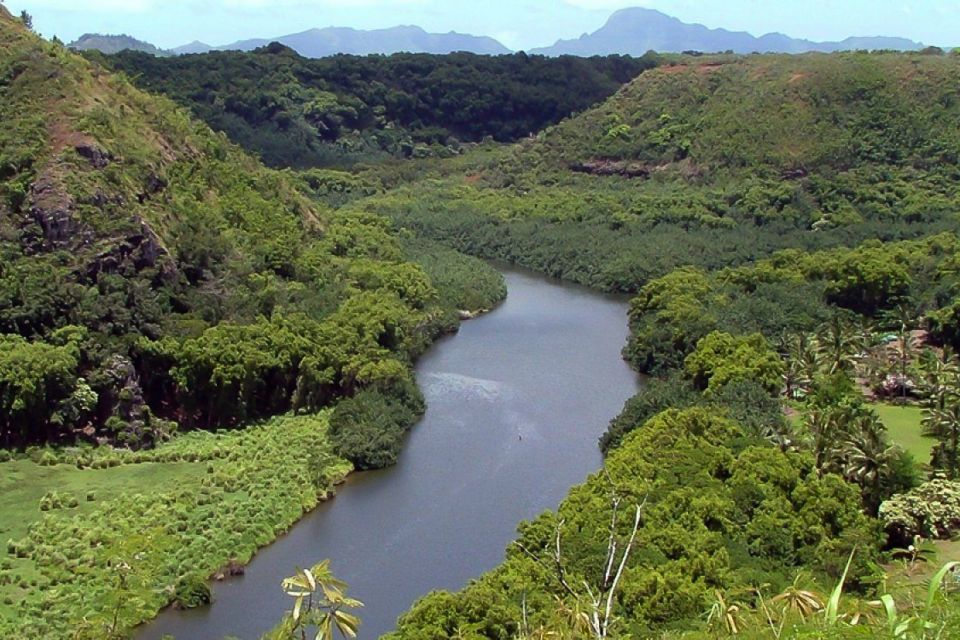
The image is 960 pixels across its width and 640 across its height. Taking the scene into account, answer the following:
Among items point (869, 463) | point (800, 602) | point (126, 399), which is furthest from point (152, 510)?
point (800, 602)

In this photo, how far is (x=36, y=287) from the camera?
54.7 meters

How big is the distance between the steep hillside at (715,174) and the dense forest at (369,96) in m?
13.8

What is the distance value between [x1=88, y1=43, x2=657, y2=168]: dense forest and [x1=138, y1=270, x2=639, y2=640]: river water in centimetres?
6887

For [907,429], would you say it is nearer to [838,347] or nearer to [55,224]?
[838,347]

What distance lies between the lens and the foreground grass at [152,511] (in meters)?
36.2

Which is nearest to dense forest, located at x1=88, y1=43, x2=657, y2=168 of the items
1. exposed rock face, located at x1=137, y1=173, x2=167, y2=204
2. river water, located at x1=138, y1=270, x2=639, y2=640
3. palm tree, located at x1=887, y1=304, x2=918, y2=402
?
exposed rock face, located at x1=137, y1=173, x2=167, y2=204

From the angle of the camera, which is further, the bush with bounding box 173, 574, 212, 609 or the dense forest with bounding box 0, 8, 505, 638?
the dense forest with bounding box 0, 8, 505, 638

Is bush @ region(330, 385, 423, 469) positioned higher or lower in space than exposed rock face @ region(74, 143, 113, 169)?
lower

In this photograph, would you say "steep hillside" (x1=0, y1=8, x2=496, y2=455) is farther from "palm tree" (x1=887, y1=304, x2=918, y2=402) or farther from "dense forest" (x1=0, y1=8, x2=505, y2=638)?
"palm tree" (x1=887, y1=304, x2=918, y2=402)

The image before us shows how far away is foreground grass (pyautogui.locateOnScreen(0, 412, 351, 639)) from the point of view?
3619cm

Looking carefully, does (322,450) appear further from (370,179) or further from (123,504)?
(370,179)

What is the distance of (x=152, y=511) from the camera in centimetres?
4262

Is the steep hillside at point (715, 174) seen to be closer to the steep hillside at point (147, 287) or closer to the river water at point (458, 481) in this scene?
the river water at point (458, 481)

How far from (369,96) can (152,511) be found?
111 meters
